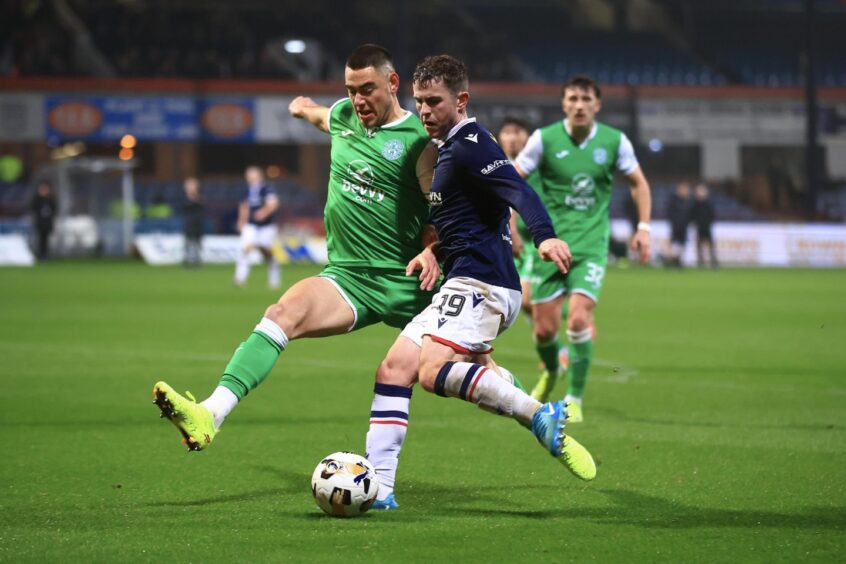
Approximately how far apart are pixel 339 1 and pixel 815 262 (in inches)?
777

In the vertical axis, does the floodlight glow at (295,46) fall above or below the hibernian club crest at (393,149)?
below

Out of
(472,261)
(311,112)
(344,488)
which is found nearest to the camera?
(344,488)

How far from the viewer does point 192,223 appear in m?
33.2

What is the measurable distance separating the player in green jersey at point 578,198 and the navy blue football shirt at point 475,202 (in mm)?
3341

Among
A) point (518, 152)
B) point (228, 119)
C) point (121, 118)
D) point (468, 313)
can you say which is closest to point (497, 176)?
point (468, 313)

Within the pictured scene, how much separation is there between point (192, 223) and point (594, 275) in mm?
24881

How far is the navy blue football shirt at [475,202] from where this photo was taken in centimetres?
582

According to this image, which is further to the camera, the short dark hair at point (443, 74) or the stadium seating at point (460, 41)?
the stadium seating at point (460, 41)

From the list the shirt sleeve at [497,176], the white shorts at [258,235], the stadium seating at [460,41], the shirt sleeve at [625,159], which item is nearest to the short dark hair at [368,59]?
the shirt sleeve at [497,176]

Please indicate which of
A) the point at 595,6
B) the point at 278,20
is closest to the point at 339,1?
the point at 278,20

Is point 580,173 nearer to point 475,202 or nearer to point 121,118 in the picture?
point 475,202

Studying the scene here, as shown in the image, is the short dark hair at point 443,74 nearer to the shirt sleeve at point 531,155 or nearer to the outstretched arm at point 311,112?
the outstretched arm at point 311,112

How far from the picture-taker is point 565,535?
540cm

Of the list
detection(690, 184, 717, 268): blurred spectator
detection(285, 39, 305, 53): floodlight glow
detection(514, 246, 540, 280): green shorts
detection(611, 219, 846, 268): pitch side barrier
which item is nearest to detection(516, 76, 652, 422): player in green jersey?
detection(514, 246, 540, 280): green shorts
